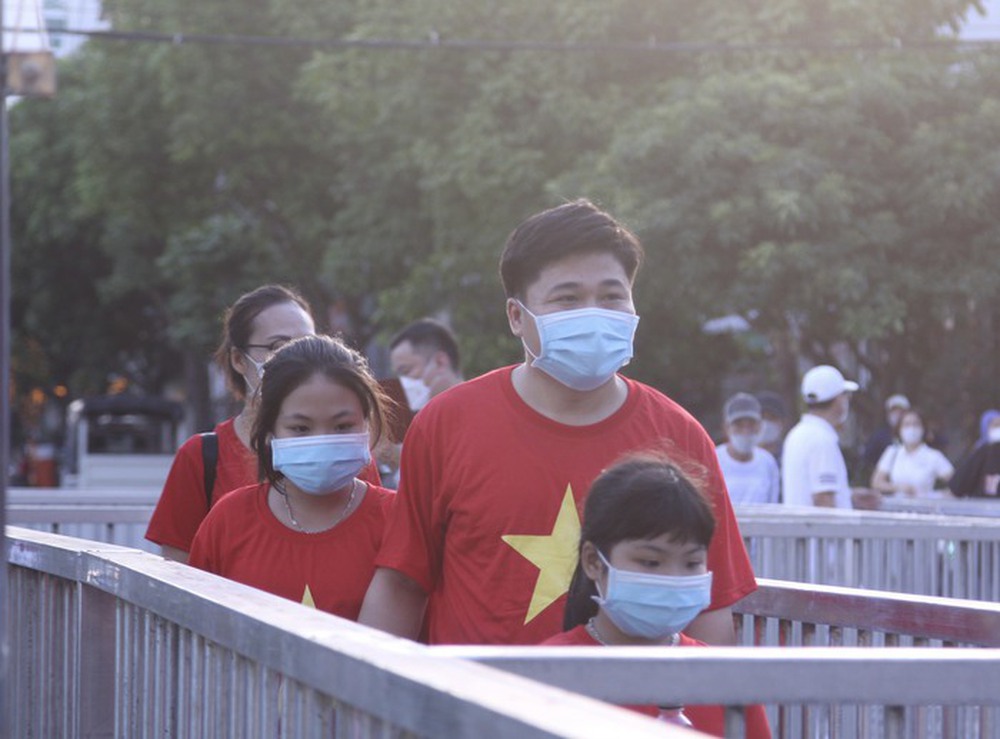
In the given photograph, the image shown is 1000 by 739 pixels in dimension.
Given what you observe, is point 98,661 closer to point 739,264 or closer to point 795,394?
point 739,264

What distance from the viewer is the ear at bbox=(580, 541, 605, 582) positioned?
3.77 m

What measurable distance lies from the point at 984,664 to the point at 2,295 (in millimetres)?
1419

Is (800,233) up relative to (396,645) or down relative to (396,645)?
up

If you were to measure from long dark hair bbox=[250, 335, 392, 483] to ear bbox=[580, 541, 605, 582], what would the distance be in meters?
1.33

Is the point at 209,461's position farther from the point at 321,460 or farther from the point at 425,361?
the point at 425,361

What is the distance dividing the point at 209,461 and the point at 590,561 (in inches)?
82.2

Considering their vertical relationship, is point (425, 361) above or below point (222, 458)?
above

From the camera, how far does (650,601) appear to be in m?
3.69

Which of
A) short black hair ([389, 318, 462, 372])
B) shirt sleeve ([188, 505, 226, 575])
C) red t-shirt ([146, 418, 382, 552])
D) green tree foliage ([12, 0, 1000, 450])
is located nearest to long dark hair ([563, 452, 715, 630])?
shirt sleeve ([188, 505, 226, 575])

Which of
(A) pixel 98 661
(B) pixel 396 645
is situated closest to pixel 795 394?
(A) pixel 98 661

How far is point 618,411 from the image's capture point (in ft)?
13.7

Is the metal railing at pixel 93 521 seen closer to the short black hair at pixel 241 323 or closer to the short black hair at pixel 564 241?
the short black hair at pixel 241 323

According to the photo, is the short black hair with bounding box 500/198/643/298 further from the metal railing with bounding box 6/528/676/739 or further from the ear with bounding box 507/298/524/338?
the metal railing with bounding box 6/528/676/739

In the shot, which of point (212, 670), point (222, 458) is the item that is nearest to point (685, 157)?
point (222, 458)
